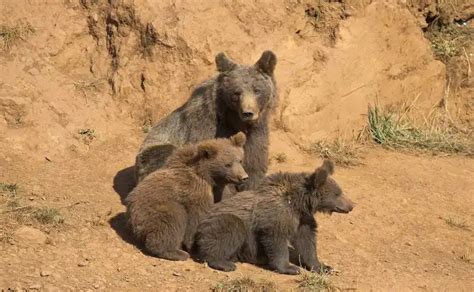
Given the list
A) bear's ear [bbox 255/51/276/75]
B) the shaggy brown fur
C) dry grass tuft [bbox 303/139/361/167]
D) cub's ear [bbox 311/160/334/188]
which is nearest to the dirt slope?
dry grass tuft [bbox 303/139/361/167]

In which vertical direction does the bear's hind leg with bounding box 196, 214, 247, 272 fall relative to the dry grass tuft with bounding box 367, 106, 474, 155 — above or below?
below

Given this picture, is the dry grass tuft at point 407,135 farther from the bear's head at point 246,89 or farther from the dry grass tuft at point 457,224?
the bear's head at point 246,89

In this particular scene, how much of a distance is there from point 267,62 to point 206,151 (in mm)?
1668

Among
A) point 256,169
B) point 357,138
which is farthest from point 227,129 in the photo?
point 357,138

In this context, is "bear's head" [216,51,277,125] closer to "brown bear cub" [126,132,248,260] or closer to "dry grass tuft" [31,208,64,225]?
"brown bear cub" [126,132,248,260]

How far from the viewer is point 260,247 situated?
24.7 ft

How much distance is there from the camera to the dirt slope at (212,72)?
8.80 m

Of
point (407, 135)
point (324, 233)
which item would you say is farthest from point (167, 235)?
point (407, 135)

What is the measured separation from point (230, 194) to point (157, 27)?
3.53 meters

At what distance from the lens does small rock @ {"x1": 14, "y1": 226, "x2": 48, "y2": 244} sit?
7.29 metres

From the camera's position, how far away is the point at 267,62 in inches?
348

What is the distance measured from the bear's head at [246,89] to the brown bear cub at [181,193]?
0.50 m

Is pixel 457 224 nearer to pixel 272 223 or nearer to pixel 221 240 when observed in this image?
pixel 272 223

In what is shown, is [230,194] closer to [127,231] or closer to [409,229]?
[127,231]
